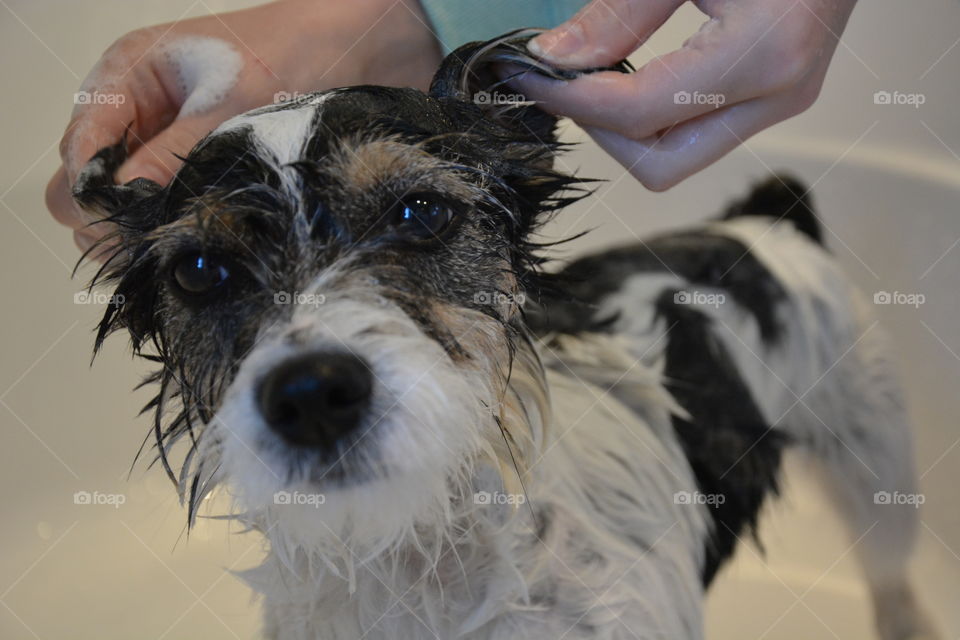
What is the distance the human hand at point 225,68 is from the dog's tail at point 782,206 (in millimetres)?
981

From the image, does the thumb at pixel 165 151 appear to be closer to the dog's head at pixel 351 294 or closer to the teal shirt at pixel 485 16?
the dog's head at pixel 351 294

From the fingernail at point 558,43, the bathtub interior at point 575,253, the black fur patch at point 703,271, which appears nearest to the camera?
the fingernail at point 558,43

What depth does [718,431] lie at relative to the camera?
1.93 meters

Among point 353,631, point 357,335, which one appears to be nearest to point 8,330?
point 353,631

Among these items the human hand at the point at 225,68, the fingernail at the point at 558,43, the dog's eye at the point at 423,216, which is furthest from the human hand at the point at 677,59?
the human hand at the point at 225,68

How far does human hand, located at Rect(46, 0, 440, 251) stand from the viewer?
5.74 ft

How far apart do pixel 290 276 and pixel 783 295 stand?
4.62ft

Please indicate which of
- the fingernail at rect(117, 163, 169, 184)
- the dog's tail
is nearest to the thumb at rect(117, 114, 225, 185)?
the fingernail at rect(117, 163, 169, 184)

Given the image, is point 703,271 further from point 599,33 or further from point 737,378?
point 599,33

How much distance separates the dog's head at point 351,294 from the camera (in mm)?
1063

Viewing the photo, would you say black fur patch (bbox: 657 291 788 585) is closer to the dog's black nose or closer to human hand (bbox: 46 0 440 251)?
human hand (bbox: 46 0 440 251)

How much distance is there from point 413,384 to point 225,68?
107 centimetres

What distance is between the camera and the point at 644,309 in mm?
2025

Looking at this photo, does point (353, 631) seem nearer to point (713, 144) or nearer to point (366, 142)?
point (366, 142)
